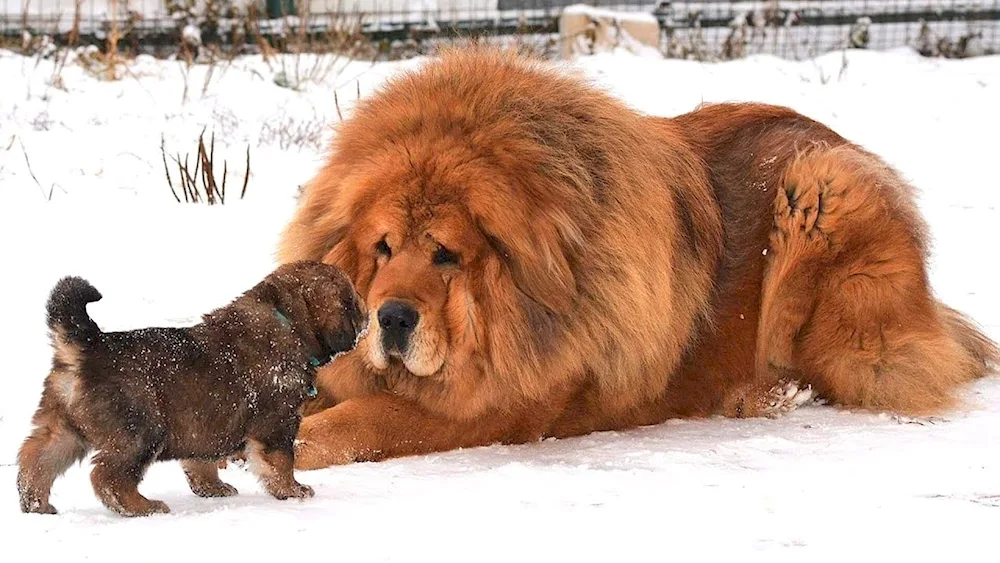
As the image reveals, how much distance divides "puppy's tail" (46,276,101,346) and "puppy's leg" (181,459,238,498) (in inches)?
20.5

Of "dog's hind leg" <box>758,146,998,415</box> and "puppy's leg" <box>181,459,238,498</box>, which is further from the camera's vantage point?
"dog's hind leg" <box>758,146,998,415</box>

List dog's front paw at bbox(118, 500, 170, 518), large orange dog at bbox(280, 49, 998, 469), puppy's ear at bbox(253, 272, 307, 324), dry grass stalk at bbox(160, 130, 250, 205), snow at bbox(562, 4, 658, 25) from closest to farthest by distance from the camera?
dog's front paw at bbox(118, 500, 170, 518)
puppy's ear at bbox(253, 272, 307, 324)
large orange dog at bbox(280, 49, 998, 469)
dry grass stalk at bbox(160, 130, 250, 205)
snow at bbox(562, 4, 658, 25)

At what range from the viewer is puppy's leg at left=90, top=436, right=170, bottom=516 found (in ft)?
10.7

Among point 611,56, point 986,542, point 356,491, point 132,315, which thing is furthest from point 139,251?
point 611,56

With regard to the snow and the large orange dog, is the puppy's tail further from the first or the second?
the snow

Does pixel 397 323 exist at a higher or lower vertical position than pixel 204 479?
higher

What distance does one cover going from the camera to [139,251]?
6.50 metres

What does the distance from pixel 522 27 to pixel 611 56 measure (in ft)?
3.85

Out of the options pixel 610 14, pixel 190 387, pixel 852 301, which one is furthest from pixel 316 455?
pixel 610 14

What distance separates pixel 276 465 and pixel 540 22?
9486 mm

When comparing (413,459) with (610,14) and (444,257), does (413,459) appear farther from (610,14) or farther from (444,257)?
(610,14)

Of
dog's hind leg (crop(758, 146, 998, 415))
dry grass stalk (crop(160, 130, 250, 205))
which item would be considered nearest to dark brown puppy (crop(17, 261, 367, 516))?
dog's hind leg (crop(758, 146, 998, 415))

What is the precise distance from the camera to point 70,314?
127 inches

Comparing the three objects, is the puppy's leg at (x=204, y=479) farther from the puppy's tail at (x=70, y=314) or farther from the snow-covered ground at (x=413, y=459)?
the puppy's tail at (x=70, y=314)
